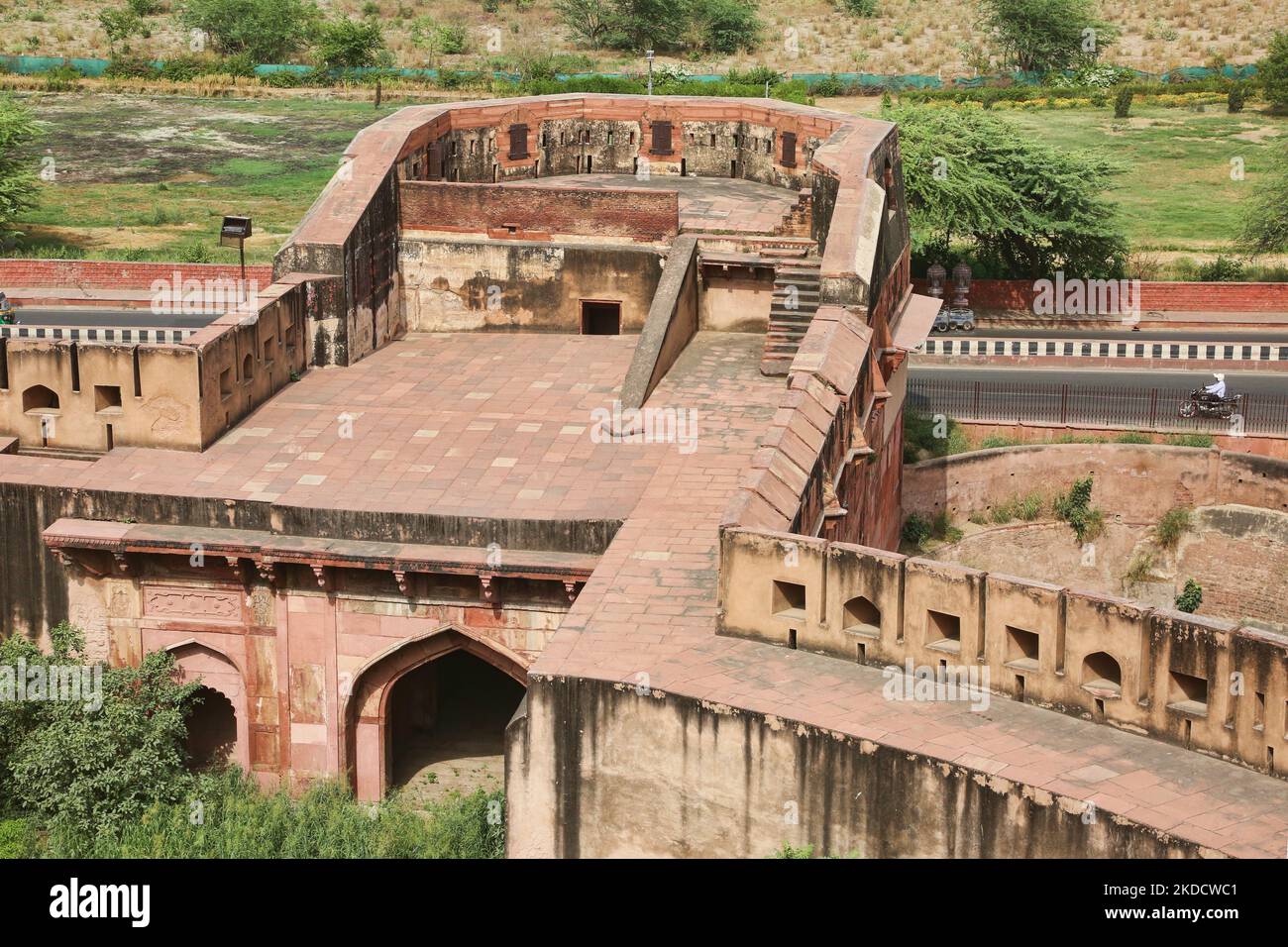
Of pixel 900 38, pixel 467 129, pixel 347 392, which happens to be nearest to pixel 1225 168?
pixel 900 38

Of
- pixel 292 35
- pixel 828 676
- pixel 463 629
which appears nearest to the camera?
pixel 828 676

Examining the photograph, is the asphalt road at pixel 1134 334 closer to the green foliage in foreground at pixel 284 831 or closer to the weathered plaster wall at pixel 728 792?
the green foliage in foreground at pixel 284 831

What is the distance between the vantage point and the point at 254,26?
3012 inches

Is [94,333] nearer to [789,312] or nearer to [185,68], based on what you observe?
[789,312]

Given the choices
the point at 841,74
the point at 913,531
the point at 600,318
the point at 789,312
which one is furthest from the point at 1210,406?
the point at 841,74

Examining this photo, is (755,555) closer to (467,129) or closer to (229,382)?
(229,382)

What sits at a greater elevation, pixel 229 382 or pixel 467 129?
pixel 467 129

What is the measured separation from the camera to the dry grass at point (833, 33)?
77000mm

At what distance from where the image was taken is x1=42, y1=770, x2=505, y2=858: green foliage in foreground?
75.8 ft

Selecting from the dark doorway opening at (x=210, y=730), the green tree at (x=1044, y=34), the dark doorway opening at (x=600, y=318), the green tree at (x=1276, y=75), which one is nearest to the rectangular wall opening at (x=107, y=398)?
the dark doorway opening at (x=210, y=730)

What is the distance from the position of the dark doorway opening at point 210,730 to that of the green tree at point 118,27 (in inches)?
2121

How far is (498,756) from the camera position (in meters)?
27.7

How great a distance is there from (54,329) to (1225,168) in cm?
3639

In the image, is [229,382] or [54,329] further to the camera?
[54,329]
